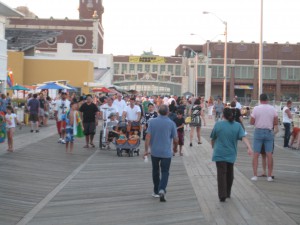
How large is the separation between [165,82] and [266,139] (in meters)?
101

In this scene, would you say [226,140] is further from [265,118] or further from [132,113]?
[132,113]

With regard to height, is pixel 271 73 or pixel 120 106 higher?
pixel 271 73

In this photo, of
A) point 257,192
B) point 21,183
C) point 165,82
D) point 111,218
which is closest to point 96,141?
point 21,183

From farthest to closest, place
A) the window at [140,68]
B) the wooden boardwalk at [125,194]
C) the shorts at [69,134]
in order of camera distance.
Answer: the window at [140,68], the shorts at [69,134], the wooden boardwalk at [125,194]

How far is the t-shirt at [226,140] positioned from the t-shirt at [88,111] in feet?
30.0

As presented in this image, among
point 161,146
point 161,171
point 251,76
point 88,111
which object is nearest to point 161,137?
point 161,146

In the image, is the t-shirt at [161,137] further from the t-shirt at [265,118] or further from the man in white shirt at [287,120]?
the man in white shirt at [287,120]

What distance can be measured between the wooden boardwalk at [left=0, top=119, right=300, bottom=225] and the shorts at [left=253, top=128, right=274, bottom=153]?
2.40 ft

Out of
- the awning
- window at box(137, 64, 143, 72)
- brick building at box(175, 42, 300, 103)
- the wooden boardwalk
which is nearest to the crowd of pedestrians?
the wooden boardwalk

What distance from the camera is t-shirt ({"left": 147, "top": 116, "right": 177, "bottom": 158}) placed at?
10.2 meters

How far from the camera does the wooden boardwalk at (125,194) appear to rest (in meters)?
8.91

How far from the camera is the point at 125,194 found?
10898 millimetres

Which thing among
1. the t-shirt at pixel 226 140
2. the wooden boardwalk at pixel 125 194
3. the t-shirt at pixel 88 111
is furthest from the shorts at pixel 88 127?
the t-shirt at pixel 226 140

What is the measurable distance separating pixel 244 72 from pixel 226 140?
9305cm
